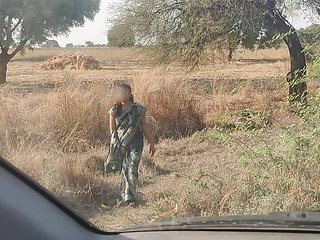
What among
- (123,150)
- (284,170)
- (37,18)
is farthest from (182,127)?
(37,18)

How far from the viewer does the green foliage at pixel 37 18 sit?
2531 cm

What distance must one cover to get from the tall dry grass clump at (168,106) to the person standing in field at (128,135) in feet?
14.0

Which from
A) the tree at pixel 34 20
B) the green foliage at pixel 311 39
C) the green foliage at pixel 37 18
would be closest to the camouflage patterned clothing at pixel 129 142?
the green foliage at pixel 311 39

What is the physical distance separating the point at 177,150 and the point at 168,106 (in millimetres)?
1831

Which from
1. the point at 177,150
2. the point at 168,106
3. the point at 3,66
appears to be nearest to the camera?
the point at 177,150

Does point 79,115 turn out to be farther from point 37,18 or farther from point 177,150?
point 37,18

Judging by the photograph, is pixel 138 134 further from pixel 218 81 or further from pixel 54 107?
pixel 218 81

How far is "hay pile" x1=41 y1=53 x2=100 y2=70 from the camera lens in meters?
35.6

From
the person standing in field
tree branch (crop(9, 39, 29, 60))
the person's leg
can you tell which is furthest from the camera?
tree branch (crop(9, 39, 29, 60))

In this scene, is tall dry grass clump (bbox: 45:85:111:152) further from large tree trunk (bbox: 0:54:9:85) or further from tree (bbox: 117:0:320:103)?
large tree trunk (bbox: 0:54:9:85)

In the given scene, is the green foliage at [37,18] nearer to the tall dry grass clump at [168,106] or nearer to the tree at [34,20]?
the tree at [34,20]

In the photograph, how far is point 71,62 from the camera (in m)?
37.5

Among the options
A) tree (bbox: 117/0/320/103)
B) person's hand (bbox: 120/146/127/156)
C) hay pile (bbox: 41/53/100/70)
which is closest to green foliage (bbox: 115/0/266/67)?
tree (bbox: 117/0/320/103)

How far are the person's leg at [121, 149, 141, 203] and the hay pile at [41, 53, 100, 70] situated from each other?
94.1ft
